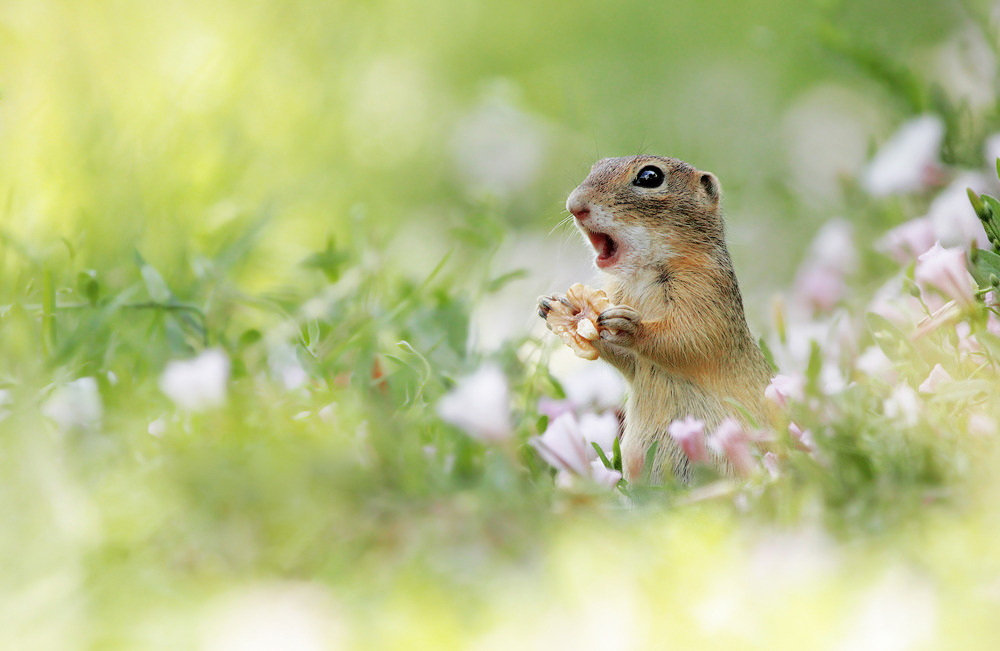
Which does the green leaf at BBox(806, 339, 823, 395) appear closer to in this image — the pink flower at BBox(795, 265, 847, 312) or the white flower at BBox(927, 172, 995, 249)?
the white flower at BBox(927, 172, 995, 249)

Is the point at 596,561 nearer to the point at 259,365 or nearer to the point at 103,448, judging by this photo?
the point at 103,448

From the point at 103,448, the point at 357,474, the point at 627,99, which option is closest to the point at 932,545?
the point at 357,474

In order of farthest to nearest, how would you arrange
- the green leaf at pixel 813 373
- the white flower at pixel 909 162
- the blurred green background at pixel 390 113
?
1. the blurred green background at pixel 390 113
2. the white flower at pixel 909 162
3. the green leaf at pixel 813 373

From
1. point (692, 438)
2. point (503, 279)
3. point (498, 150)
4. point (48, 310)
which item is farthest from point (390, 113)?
point (692, 438)

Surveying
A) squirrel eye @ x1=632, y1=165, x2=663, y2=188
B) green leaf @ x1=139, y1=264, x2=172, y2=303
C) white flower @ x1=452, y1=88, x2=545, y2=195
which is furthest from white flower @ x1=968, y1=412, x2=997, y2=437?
white flower @ x1=452, y1=88, x2=545, y2=195

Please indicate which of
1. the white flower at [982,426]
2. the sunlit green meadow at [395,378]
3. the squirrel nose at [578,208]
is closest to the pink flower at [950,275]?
the sunlit green meadow at [395,378]

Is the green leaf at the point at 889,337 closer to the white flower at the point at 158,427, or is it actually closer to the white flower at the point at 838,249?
the white flower at the point at 838,249
